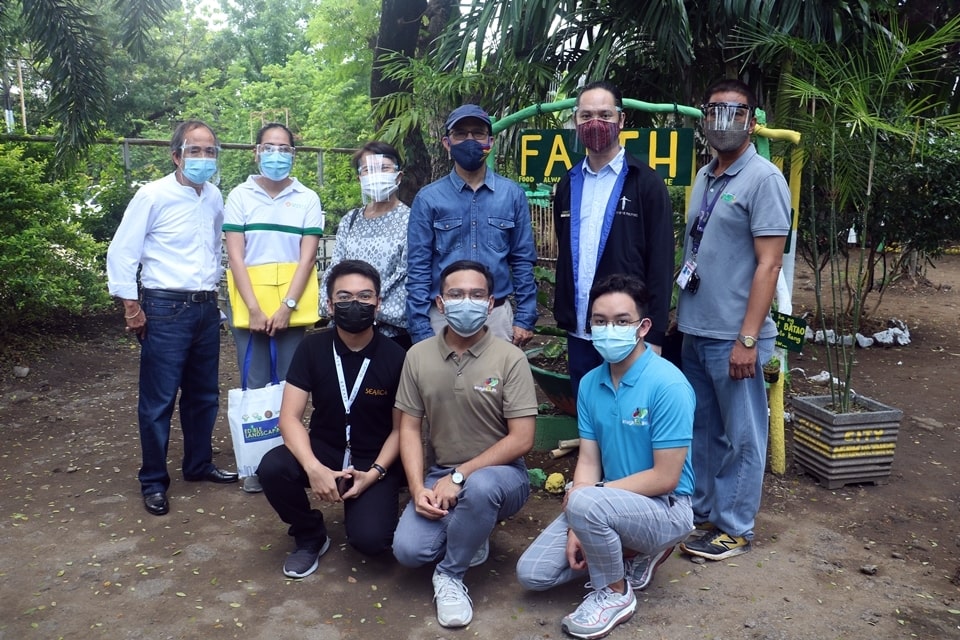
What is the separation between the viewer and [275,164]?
13.3 feet

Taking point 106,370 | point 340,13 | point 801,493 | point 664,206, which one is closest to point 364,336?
point 664,206

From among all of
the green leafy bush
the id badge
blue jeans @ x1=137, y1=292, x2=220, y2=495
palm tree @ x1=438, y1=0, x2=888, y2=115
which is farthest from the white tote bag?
the green leafy bush

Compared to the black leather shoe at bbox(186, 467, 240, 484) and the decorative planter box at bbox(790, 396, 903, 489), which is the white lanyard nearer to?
the black leather shoe at bbox(186, 467, 240, 484)

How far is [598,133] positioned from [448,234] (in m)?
0.82

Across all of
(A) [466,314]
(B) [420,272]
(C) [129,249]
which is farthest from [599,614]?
(C) [129,249]

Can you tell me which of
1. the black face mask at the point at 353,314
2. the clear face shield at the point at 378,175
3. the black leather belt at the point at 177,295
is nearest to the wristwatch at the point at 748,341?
the black face mask at the point at 353,314

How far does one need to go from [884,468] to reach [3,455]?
17.0ft

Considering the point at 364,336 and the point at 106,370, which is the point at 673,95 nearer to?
the point at 364,336

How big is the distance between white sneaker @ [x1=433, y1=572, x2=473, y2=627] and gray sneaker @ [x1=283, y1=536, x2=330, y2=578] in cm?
58

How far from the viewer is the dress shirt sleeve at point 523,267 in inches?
147

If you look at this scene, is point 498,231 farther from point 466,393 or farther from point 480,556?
point 480,556

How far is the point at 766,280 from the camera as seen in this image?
3258 mm

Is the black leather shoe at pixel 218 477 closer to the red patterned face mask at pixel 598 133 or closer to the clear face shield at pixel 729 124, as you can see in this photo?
the red patterned face mask at pixel 598 133

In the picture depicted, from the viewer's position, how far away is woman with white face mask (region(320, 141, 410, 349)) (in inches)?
154
